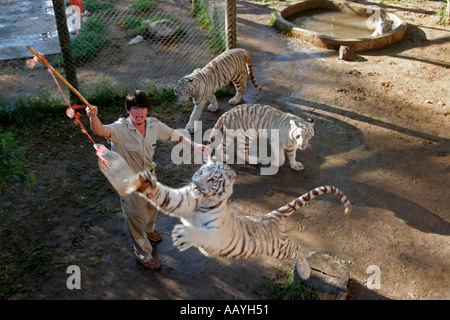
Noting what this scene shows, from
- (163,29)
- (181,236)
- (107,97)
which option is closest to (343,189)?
(181,236)

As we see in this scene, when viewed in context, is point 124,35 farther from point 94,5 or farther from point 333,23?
point 333,23

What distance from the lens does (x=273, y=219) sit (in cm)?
367

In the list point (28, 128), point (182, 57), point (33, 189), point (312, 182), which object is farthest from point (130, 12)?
point (312, 182)

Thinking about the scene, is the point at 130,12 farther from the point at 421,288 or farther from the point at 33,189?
the point at 421,288

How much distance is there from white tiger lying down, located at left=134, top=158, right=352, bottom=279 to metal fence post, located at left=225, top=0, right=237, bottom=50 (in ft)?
14.6

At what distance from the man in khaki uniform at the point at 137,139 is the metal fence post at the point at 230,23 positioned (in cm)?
385

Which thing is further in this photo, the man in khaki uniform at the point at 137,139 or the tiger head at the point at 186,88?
the tiger head at the point at 186,88

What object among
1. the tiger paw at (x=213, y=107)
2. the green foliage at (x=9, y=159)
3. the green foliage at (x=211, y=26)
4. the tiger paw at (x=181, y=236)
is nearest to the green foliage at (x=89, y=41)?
the green foliage at (x=211, y=26)

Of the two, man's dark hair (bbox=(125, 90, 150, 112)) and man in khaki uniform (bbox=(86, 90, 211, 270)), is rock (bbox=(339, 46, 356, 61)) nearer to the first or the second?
man in khaki uniform (bbox=(86, 90, 211, 270))

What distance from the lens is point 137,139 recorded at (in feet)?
12.3

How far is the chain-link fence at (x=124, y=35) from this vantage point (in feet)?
26.3

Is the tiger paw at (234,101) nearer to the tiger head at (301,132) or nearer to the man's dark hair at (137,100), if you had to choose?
the tiger head at (301,132)

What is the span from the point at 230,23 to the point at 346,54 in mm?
2632
